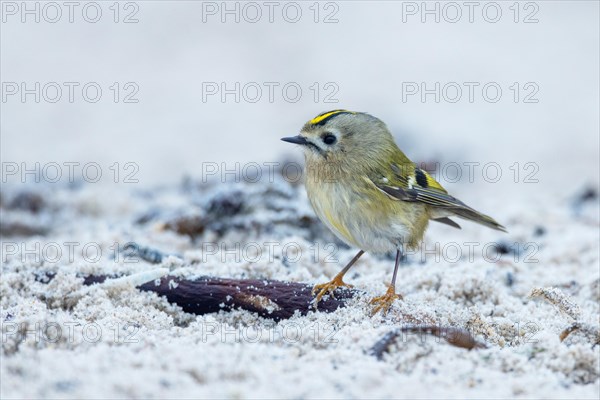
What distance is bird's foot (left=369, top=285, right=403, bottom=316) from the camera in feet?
12.4

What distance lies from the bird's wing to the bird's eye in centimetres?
30

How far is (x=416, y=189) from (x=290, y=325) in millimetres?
1327

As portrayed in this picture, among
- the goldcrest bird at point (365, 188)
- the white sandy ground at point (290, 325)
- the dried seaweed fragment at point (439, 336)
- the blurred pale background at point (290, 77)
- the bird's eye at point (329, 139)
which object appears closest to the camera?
the white sandy ground at point (290, 325)

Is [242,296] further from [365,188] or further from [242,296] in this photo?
[365,188]

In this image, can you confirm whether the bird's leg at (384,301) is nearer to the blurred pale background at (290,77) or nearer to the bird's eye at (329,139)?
the bird's eye at (329,139)

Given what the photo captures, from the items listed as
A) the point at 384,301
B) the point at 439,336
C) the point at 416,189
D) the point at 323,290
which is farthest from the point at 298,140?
the point at 439,336

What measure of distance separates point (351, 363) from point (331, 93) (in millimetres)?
Answer: 7979

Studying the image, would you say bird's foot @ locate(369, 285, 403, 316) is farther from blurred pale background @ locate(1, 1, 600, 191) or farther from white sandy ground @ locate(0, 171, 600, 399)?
blurred pale background @ locate(1, 1, 600, 191)

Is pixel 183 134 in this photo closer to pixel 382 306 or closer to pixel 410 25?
pixel 410 25

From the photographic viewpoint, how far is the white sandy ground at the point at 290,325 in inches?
106

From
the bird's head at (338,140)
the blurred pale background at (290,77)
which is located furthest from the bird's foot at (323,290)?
the blurred pale background at (290,77)

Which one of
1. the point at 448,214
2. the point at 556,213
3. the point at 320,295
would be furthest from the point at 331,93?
the point at 320,295

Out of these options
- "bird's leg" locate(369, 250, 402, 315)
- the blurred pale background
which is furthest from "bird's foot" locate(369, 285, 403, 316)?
the blurred pale background

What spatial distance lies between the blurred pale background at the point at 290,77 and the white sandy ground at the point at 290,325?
2429mm
